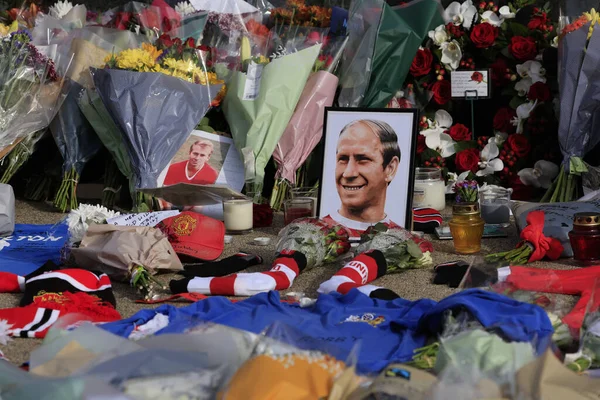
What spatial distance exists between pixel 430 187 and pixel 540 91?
3.43ft

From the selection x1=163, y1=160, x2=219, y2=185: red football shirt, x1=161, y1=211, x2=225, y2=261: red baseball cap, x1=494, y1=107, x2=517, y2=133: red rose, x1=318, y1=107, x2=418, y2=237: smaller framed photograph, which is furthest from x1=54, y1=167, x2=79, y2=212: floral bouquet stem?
x1=494, y1=107, x2=517, y2=133: red rose

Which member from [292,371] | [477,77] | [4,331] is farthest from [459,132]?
[292,371]

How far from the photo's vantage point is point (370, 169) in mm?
4590

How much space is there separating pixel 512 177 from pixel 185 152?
2096 mm

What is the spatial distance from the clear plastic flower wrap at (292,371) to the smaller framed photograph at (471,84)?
12.5ft

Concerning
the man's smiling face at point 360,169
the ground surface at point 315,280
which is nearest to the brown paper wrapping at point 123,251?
the ground surface at point 315,280

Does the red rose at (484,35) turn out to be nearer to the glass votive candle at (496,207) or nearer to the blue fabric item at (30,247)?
the glass votive candle at (496,207)

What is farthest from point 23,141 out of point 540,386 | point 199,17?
point 540,386

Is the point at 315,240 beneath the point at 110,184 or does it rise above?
beneath

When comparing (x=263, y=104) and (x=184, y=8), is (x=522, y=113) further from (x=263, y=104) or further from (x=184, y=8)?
(x=184, y=8)

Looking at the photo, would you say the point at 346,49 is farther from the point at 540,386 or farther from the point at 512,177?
the point at 540,386

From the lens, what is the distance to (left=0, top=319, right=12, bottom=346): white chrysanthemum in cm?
314

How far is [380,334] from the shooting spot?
301 cm

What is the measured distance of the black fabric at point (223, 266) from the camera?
3995mm
